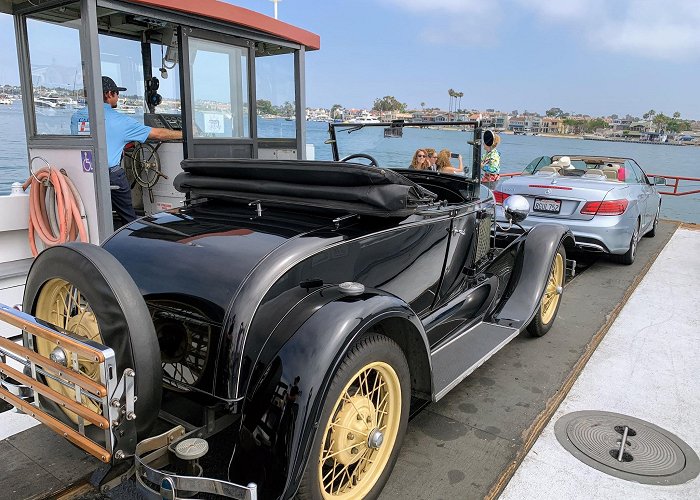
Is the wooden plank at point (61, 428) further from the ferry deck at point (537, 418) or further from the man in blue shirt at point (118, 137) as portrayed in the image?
the man in blue shirt at point (118, 137)

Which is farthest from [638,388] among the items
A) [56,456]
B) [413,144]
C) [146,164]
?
[146,164]

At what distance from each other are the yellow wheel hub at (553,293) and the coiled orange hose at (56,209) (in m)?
4.03

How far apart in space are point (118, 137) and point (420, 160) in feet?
9.50

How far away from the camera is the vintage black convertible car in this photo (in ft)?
5.76

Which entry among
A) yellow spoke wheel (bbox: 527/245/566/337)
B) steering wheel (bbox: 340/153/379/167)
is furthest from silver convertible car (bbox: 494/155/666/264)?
steering wheel (bbox: 340/153/379/167)

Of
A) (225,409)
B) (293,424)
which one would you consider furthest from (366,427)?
(225,409)

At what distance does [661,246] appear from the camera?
7766 millimetres

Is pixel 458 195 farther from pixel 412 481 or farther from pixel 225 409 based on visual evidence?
pixel 225 409

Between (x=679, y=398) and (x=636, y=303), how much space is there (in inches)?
80.9

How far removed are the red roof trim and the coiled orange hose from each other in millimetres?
1749

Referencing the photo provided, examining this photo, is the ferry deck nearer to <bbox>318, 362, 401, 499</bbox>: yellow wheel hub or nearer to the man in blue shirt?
<bbox>318, 362, 401, 499</bbox>: yellow wheel hub

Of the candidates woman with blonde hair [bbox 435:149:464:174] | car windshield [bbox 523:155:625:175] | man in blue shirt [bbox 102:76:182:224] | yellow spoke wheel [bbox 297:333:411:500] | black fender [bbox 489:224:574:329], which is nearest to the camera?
yellow spoke wheel [bbox 297:333:411:500]

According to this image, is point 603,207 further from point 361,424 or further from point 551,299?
point 361,424

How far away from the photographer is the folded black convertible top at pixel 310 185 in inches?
94.7
